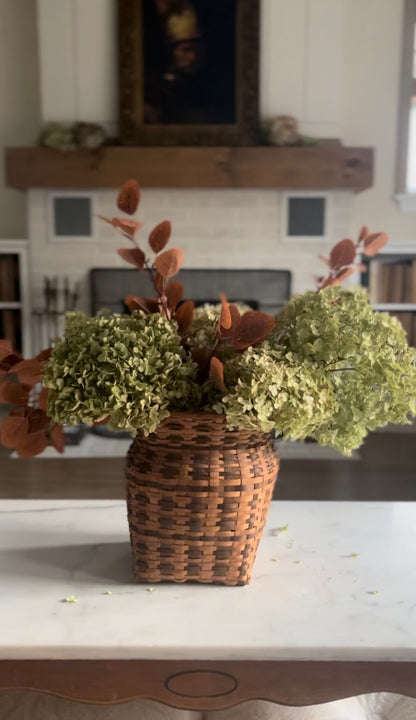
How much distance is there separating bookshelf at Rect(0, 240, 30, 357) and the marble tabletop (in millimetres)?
3329

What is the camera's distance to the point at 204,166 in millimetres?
4109

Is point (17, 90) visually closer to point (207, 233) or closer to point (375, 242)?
point (207, 233)

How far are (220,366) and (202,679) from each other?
406mm

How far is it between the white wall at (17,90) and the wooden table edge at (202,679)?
166 inches

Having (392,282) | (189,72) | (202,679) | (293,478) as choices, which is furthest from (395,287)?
(202,679)

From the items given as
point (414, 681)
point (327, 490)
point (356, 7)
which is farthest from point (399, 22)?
point (414, 681)

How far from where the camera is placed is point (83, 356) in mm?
855

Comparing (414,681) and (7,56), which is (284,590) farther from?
(7,56)

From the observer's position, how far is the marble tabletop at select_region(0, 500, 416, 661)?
83cm

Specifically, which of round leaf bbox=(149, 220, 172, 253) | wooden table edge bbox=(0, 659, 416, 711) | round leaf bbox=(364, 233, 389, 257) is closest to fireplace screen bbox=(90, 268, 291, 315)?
round leaf bbox=(364, 233, 389, 257)

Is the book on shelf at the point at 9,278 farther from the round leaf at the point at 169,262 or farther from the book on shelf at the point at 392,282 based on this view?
the round leaf at the point at 169,262

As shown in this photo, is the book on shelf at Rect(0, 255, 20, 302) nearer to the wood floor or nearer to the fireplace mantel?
the fireplace mantel

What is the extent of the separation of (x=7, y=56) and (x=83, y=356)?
4.43 meters

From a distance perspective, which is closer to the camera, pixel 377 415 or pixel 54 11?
pixel 377 415
